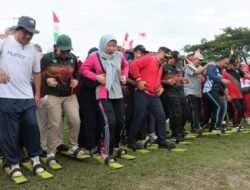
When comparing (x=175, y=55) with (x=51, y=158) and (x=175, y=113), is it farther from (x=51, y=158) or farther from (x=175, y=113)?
(x=51, y=158)

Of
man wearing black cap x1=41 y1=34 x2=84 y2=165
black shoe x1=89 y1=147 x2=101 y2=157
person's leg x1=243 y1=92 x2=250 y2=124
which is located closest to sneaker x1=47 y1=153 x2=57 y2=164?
man wearing black cap x1=41 y1=34 x2=84 y2=165

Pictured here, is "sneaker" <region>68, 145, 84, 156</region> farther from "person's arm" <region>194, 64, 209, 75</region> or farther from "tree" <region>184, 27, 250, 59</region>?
"tree" <region>184, 27, 250, 59</region>

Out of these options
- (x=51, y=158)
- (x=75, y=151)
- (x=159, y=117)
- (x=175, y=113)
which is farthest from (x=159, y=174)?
(x=175, y=113)

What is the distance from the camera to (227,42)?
39594 mm

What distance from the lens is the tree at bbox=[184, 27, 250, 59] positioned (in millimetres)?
38812

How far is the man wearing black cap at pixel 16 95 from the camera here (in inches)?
181

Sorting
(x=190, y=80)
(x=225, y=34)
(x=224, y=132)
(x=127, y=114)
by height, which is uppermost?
(x=225, y=34)

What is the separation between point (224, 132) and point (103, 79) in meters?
4.41

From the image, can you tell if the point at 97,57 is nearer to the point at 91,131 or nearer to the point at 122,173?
the point at 91,131

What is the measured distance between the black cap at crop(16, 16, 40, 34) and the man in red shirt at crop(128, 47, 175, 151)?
2.40 m

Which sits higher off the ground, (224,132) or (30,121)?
(30,121)

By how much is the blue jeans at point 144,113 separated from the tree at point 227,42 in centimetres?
3262

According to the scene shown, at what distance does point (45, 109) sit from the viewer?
222 inches

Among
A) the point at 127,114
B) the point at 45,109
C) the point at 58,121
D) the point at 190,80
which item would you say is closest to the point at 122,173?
the point at 58,121
